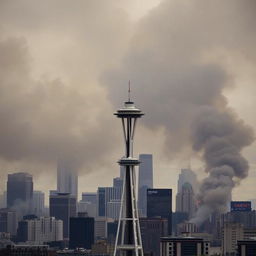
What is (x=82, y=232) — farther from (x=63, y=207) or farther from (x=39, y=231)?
(x=63, y=207)

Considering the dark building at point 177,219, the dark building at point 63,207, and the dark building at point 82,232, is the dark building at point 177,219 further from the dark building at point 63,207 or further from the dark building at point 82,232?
the dark building at point 63,207

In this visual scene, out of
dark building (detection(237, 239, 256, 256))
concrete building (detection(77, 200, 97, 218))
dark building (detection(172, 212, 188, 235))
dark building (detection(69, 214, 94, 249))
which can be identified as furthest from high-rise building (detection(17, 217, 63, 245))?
dark building (detection(237, 239, 256, 256))

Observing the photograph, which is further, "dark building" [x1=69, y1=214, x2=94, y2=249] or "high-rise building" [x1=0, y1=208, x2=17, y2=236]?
"high-rise building" [x1=0, y1=208, x2=17, y2=236]

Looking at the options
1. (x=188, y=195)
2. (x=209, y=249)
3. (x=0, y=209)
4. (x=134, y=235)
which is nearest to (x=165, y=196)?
(x=188, y=195)

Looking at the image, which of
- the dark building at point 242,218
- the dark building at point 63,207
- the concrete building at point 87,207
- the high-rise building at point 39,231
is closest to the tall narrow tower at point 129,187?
the dark building at point 242,218

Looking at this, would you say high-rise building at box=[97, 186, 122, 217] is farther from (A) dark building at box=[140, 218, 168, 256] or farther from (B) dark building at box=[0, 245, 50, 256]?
(B) dark building at box=[0, 245, 50, 256]

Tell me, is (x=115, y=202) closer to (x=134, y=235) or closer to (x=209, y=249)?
(x=209, y=249)
